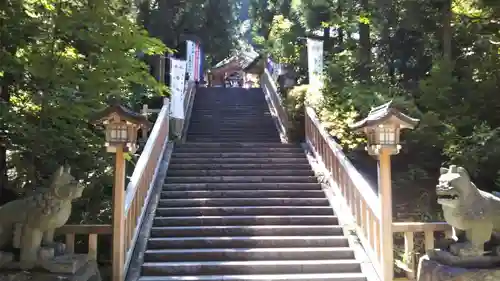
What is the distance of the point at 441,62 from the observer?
31.9 ft

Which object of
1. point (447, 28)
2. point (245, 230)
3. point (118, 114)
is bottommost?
point (245, 230)

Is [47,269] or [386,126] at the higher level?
[386,126]

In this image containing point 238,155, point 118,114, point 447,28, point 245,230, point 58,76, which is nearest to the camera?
point 118,114

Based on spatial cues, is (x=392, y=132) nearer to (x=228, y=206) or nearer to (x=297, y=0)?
(x=228, y=206)

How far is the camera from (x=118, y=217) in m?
5.76

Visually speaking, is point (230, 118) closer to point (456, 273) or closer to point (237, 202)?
point (237, 202)

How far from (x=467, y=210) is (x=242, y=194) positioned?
14.7 ft

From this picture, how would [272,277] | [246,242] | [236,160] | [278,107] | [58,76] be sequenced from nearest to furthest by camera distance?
[272,277]
[58,76]
[246,242]
[236,160]
[278,107]

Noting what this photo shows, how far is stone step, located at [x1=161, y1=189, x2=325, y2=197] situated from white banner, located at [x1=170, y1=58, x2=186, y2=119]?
4023 millimetres

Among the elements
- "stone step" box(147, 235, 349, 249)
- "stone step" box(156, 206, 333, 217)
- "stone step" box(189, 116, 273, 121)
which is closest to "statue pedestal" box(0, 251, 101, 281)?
"stone step" box(147, 235, 349, 249)

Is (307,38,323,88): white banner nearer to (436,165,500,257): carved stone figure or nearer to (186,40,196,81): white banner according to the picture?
(186,40,196,81): white banner

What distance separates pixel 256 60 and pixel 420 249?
17567 mm

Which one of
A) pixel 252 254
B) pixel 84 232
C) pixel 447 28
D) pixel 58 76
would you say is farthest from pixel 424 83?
pixel 84 232

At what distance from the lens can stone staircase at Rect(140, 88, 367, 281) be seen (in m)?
6.48
